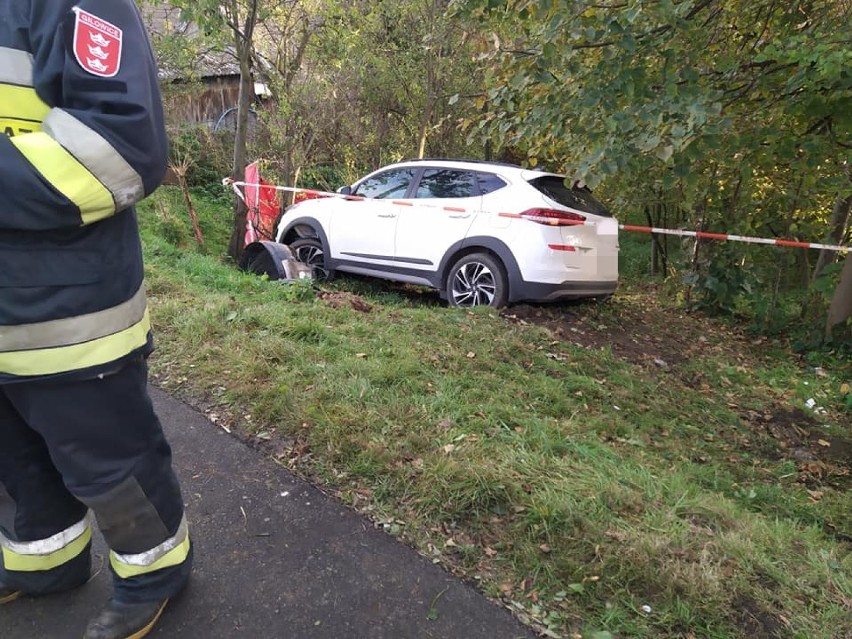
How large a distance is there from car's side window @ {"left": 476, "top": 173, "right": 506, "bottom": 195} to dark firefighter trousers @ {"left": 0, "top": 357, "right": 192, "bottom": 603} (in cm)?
486

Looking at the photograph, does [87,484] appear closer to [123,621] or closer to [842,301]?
[123,621]

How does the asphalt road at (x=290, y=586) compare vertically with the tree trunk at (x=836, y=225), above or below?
below

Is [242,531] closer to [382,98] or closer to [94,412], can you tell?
[94,412]

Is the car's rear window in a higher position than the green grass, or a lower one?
higher

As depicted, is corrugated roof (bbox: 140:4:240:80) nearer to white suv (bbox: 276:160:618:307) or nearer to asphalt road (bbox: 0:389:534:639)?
white suv (bbox: 276:160:618:307)

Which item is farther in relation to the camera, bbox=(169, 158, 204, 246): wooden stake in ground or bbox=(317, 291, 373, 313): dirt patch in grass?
bbox=(169, 158, 204, 246): wooden stake in ground

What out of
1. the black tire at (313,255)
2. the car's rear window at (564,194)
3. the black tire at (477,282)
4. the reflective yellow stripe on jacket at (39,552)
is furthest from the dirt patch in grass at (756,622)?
the black tire at (313,255)

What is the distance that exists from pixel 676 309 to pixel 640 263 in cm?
478

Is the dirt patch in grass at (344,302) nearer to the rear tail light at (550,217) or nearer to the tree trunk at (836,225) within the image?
the rear tail light at (550,217)

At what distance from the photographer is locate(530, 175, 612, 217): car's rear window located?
5816 millimetres

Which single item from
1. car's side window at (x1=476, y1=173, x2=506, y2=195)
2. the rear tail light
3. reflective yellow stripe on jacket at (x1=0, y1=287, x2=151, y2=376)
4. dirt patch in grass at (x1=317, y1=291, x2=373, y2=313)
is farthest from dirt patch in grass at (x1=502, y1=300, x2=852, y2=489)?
reflective yellow stripe on jacket at (x1=0, y1=287, x2=151, y2=376)

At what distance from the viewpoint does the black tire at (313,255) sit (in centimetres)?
751

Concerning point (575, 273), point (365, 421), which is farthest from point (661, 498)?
point (575, 273)

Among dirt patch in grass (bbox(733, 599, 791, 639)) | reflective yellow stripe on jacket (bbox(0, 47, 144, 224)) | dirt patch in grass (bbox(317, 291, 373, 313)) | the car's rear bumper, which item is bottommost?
dirt patch in grass (bbox(733, 599, 791, 639))
